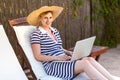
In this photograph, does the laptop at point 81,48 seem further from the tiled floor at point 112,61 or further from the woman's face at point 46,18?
the tiled floor at point 112,61

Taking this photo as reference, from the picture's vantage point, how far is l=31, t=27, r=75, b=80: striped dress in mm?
3584

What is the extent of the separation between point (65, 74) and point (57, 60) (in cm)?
18

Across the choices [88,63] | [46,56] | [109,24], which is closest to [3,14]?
[46,56]

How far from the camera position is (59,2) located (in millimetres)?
6301

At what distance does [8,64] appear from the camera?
11.5ft

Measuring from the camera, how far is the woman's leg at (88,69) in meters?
3.37

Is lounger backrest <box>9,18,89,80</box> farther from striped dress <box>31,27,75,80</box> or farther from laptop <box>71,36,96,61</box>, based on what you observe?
laptop <box>71,36,96,61</box>

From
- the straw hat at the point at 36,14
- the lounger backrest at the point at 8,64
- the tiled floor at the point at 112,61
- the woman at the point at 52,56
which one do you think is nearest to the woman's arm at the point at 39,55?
the woman at the point at 52,56

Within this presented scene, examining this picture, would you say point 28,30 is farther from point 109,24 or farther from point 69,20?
point 109,24

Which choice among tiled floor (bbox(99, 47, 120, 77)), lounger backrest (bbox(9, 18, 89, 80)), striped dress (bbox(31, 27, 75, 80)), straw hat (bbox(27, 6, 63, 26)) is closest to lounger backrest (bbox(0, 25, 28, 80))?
lounger backrest (bbox(9, 18, 89, 80))

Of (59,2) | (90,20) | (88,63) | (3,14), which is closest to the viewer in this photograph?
(88,63)

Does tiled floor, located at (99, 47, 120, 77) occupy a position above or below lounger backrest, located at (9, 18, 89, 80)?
below

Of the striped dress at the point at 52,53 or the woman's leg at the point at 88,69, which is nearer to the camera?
the woman's leg at the point at 88,69

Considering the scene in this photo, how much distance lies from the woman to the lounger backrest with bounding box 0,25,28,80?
0.82ft
